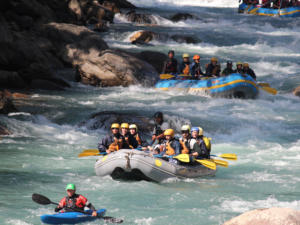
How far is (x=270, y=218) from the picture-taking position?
593 centimetres

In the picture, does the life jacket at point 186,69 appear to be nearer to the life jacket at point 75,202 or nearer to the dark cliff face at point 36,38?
the dark cliff face at point 36,38

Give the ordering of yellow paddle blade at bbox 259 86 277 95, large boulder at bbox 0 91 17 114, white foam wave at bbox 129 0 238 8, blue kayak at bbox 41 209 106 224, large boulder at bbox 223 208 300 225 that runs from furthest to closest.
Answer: white foam wave at bbox 129 0 238 8, yellow paddle blade at bbox 259 86 277 95, large boulder at bbox 0 91 17 114, blue kayak at bbox 41 209 106 224, large boulder at bbox 223 208 300 225

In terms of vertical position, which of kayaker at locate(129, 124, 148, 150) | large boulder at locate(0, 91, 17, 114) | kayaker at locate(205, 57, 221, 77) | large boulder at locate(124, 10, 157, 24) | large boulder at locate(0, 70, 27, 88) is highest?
large boulder at locate(124, 10, 157, 24)

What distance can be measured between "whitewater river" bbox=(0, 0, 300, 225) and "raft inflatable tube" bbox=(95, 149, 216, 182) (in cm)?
16

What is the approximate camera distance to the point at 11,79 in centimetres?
1725

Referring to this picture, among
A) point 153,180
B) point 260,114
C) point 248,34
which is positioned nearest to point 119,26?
point 248,34

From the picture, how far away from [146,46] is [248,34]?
630 cm

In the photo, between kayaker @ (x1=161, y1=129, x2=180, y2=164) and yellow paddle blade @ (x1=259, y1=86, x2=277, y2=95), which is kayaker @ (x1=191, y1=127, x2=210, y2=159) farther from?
yellow paddle blade @ (x1=259, y1=86, x2=277, y2=95)

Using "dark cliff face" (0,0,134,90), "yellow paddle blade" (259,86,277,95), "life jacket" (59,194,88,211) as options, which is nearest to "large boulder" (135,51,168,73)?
"dark cliff face" (0,0,134,90)

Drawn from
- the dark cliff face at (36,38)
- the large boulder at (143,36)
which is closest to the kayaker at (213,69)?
the dark cliff face at (36,38)

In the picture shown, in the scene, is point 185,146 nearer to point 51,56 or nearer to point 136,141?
point 136,141

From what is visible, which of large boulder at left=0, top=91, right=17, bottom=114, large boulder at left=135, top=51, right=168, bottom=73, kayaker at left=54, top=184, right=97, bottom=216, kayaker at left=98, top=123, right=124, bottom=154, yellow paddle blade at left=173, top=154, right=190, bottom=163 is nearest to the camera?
kayaker at left=54, top=184, right=97, bottom=216

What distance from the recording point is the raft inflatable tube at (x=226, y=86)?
17.4 meters

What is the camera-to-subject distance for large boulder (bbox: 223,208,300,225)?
5875 mm
